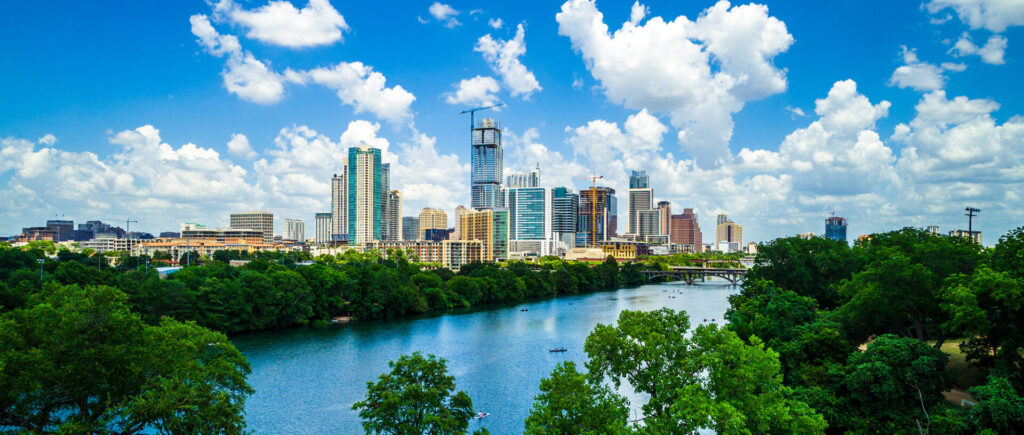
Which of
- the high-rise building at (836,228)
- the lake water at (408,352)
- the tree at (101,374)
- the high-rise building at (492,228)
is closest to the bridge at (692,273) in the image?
the lake water at (408,352)

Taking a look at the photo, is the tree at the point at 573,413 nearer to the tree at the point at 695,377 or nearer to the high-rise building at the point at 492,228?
the tree at the point at 695,377

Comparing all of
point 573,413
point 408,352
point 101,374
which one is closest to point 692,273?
point 408,352

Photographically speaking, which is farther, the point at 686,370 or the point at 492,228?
the point at 492,228

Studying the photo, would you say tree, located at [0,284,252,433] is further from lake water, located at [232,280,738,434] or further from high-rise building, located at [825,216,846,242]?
high-rise building, located at [825,216,846,242]

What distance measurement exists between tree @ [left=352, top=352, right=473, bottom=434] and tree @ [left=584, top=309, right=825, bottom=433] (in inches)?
175

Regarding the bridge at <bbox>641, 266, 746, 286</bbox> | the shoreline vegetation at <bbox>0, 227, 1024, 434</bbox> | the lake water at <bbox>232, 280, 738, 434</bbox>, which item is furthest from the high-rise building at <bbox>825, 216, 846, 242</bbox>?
the shoreline vegetation at <bbox>0, 227, 1024, 434</bbox>

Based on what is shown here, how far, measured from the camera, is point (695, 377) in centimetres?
1662

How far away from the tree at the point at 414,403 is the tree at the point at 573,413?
336cm

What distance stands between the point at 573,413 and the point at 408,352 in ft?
97.4

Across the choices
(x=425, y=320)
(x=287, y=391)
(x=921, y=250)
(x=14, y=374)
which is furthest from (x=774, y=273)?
(x=14, y=374)

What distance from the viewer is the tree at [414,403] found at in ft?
56.0

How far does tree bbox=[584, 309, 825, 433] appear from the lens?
46.9 ft

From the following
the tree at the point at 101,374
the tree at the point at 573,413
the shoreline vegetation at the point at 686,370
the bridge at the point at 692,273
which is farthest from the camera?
the bridge at the point at 692,273

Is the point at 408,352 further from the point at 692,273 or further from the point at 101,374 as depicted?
the point at 692,273
